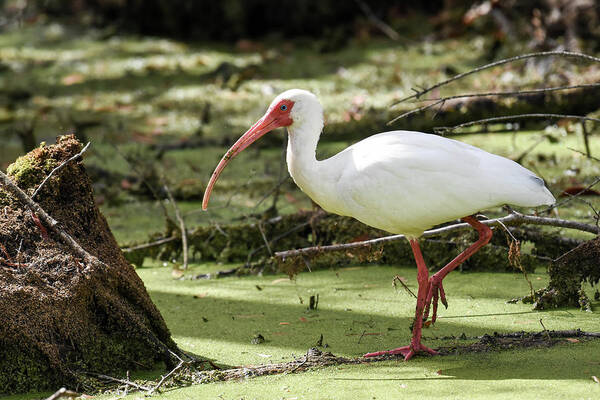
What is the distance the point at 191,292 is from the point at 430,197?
1.77m

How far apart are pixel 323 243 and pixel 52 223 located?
2.10 metres

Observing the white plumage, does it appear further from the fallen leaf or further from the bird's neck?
the fallen leaf

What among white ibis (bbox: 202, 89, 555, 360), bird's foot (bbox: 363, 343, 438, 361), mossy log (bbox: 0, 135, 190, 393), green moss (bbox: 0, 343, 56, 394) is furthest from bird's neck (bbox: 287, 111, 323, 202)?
green moss (bbox: 0, 343, 56, 394)

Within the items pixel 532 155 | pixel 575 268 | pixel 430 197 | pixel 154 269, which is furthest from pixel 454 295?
pixel 532 155

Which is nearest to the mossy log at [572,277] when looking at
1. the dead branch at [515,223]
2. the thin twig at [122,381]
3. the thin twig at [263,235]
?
the dead branch at [515,223]

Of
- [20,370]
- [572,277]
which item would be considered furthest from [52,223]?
[572,277]

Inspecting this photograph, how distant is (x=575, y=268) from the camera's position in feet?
13.9

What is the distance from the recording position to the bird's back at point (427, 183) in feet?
12.5

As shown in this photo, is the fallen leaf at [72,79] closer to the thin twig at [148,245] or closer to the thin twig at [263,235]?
the thin twig at [148,245]

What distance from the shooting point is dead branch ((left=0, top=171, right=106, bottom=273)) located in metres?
3.71

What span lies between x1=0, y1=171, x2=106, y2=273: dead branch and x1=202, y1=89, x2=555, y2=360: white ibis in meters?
1.05

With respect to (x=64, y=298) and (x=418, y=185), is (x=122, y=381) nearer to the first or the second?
(x=64, y=298)

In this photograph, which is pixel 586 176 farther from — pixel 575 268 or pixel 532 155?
pixel 575 268

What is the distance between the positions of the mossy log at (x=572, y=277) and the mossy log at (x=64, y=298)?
1815 mm
